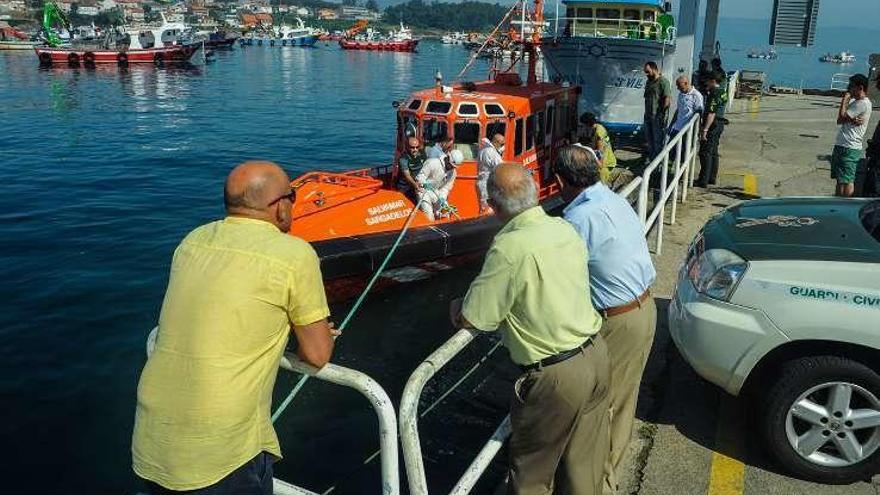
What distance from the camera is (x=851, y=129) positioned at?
827cm

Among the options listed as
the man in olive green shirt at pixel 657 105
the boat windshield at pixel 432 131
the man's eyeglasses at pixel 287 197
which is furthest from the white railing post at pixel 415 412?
the man in olive green shirt at pixel 657 105

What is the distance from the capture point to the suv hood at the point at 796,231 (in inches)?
156

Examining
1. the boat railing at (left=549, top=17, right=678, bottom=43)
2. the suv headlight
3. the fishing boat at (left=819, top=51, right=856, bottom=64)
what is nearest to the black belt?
the suv headlight

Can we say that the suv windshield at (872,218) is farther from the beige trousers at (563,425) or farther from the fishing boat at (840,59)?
the fishing boat at (840,59)

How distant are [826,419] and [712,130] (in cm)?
808

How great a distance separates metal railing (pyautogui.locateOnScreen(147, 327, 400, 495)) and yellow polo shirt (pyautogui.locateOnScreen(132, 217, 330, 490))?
18cm

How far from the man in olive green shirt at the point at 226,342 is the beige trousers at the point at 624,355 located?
189 cm

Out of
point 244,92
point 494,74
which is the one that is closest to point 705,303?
point 494,74

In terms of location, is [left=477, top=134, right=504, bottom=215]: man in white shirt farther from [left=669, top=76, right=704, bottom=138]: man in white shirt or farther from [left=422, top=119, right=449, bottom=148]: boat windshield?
[left=669, top=76, right=704, bottom=138]: man in white shirt

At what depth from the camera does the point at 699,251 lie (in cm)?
459

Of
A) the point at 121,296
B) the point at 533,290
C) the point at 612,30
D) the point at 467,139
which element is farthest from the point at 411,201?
the point at 612,30

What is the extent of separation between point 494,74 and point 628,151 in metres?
6.26

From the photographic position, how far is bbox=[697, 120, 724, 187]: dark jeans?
11.0m

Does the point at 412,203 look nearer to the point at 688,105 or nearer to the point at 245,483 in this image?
the point at 688,105
